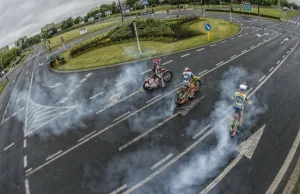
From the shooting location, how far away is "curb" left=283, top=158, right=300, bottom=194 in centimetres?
912

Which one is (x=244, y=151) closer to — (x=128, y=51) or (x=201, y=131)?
(x=201, y=131)

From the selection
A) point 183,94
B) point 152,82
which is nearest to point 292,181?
point 183,94

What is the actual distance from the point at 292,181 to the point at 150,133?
7.00 meters

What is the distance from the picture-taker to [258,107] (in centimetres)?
1470

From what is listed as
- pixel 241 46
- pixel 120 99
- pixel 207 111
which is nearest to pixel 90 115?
pixel 120 99

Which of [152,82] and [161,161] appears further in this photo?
[152,82]

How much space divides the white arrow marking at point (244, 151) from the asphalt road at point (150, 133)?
0.14 m

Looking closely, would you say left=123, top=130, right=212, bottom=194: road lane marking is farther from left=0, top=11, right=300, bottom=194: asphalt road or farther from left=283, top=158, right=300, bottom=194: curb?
left=283, top=158, right=300, bottom=194: curb

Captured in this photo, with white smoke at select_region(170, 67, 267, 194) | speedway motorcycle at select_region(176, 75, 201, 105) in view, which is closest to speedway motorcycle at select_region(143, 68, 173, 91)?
speedway motorcycle at select_region(176, 75, 201, 105)

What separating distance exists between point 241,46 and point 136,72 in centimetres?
1241

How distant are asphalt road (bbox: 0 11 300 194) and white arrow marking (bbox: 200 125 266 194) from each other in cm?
14

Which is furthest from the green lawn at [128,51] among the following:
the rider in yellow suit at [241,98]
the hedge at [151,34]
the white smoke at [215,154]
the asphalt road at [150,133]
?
the rider in yellow suit at [241,98]

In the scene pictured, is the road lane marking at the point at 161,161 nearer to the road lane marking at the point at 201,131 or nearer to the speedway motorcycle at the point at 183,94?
the road lane marking at the point at 201,131

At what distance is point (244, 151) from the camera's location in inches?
446
